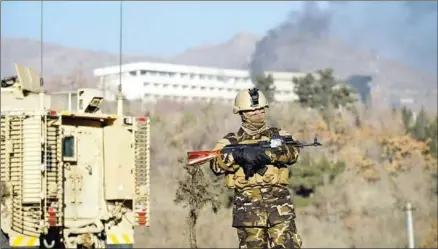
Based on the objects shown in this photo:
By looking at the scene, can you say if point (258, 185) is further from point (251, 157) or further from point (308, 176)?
point (308, 176)

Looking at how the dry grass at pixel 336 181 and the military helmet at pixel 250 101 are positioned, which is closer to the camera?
the military helmet at pixel 250 101

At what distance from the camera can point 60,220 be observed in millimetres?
15938

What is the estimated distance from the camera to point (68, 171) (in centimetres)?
1644

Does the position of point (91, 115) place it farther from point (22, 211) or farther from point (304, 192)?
point (304, 192)

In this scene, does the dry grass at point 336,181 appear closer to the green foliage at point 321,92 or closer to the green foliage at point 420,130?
the green foliage at point 420,130

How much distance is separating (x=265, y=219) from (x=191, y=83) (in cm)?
6101

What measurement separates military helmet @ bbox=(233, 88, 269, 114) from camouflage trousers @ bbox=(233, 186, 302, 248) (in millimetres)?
638

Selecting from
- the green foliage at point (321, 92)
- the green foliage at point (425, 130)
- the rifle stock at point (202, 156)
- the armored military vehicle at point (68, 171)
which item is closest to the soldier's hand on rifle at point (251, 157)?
the rifle stock at point (202, 156)

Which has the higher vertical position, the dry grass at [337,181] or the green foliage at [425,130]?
the green foliage at [425,130]

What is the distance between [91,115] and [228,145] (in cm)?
794

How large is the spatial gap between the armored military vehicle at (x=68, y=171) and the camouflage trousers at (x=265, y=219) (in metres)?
7.23

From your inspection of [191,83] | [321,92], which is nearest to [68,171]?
[321,92]

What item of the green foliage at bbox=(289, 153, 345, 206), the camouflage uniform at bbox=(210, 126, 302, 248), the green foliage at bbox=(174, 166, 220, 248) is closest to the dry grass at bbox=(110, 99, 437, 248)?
the green foliage at bbox=(289, 153, 345, 206)

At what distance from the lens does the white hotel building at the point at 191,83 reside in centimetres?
5797
